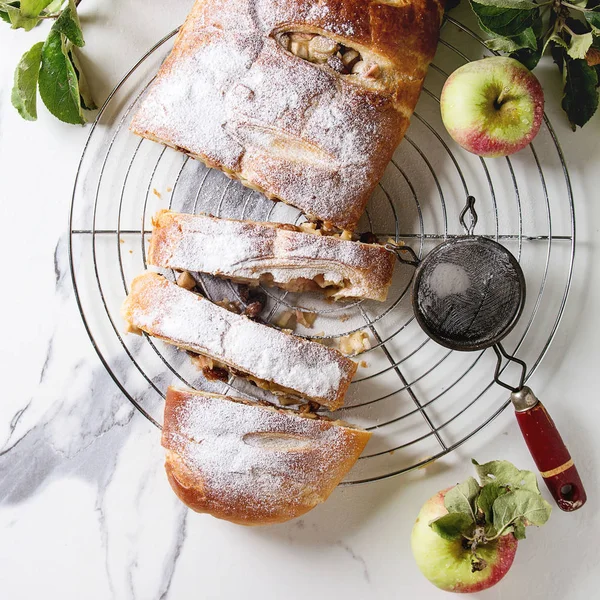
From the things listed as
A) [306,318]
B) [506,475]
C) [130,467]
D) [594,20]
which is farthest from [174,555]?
[594,20]

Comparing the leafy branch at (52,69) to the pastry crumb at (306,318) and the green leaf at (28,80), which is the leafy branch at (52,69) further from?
the pastry crumb at (306,318)

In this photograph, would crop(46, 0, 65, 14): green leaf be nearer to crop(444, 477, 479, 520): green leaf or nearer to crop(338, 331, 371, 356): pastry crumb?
crop(338, 331, 371, 356): pastry crumb

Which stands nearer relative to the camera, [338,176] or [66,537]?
[338,176]

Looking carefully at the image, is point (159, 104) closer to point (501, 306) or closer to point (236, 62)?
point (236, 62)

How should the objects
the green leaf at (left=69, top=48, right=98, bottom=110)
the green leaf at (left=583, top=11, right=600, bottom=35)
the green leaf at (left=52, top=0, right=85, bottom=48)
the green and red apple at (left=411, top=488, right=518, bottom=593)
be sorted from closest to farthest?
the green leaf at (left=583, top=11, right=600, bottom=35) → the green and red apple at (left=411, top=488, right=518, bottom=593) → the green leaf at (left=52, top=0, right=85, bottom=48) → the green leaf at (left=69, top=48, right=98, bottom=110)

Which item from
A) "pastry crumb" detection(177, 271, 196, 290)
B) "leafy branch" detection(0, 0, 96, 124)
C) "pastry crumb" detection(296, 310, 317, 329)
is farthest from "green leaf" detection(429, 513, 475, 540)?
"leafy branch" detection(0, 0, 96, 124)

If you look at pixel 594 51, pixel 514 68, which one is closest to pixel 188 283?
pixel 514 68

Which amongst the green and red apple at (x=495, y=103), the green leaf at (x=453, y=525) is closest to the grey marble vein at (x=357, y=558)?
the green leaf at (x=453, y=525)
